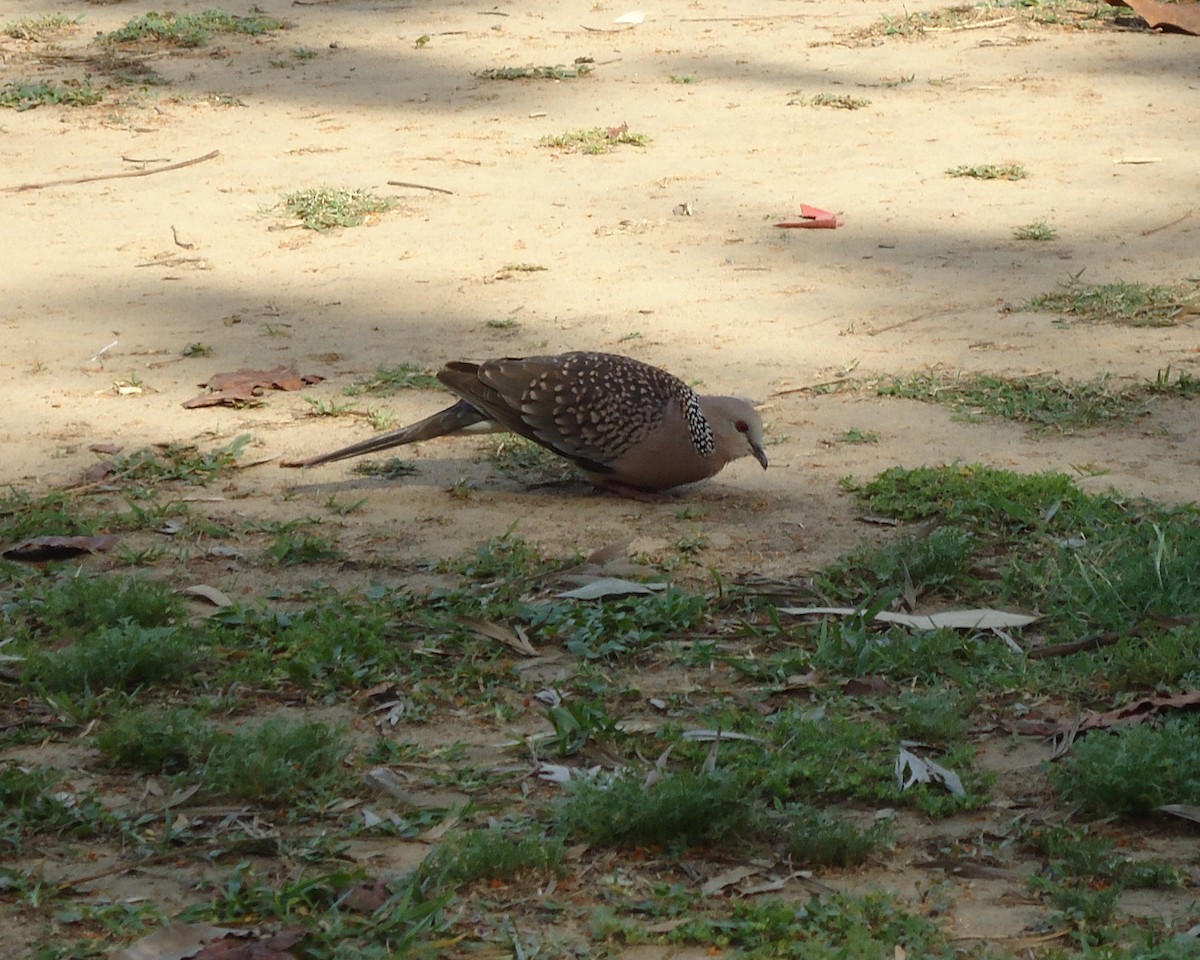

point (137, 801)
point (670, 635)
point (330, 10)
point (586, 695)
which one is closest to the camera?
point (137, 801)

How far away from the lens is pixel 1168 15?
1391cm

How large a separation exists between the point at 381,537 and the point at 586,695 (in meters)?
1.49

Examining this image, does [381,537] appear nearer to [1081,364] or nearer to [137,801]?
[137,801]

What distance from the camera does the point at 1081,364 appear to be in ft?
23.7

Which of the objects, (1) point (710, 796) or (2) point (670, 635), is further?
(2) point (670, 635)

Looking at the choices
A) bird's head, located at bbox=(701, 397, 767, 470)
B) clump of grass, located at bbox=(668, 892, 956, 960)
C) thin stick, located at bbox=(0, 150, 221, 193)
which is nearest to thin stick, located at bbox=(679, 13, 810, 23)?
thin stick, located at bbox=(0, 150, 221, 193)

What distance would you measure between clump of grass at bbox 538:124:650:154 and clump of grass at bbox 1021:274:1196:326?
399 centimetres

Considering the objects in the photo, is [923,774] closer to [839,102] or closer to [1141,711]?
[1141,711]

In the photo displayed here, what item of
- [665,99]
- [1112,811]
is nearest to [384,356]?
[1112,811]

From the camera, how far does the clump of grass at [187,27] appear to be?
Result: 14508mm

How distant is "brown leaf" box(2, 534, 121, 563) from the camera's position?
5.37 meters

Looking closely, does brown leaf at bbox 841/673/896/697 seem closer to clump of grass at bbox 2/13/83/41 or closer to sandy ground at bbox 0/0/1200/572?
sandy ground at bbox 0/0/1200/572

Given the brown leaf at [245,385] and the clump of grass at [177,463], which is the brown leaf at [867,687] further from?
the brown leaf at [245,385]

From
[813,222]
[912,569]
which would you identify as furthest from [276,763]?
[813,222]
